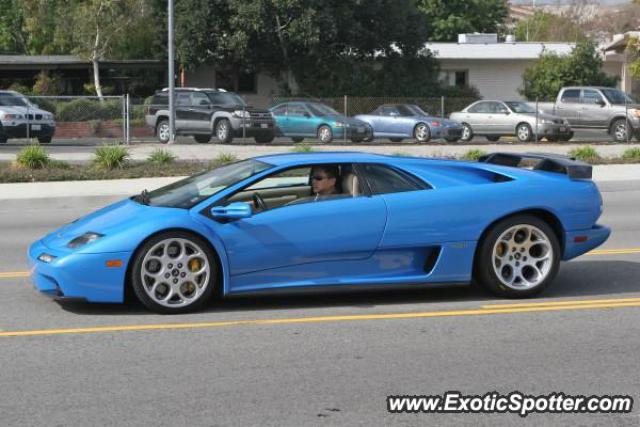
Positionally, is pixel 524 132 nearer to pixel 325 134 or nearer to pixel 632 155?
pixel 325 134

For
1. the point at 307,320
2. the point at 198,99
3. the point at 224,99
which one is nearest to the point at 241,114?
the point at 224,99

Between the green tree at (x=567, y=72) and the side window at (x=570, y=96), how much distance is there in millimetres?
12514

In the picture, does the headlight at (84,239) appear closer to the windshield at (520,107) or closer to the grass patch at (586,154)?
the grass patch at (586,154)

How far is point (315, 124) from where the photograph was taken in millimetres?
31578

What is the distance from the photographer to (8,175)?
20.3 m

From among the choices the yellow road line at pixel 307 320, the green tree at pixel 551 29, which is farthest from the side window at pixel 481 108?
the green tree at pixel 551 29

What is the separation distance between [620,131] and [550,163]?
26.3 metres

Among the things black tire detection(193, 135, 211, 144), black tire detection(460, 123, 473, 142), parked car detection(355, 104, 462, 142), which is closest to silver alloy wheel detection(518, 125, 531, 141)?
black tire detection(460, 123, 473, 142)

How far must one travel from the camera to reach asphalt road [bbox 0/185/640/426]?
5.44m

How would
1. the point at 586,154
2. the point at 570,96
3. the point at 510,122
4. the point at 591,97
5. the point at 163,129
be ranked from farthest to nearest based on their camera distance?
the point at 570,96 < the point at 591,97 < the point at 510,122 < the point at 163,129 < the point at 586,154

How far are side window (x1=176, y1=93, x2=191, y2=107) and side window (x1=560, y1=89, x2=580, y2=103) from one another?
13.2 metres

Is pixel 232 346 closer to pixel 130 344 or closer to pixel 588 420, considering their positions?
pixel 130 344

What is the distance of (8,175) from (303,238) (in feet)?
45.8

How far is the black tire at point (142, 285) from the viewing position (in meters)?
7.50
